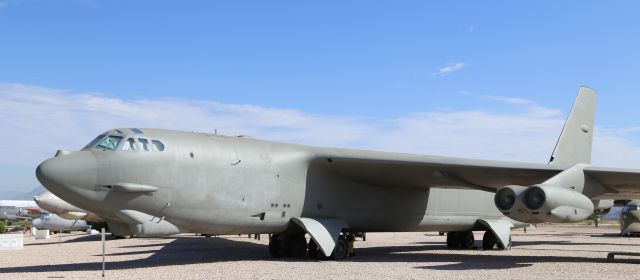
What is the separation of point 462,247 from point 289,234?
8740 millimetres

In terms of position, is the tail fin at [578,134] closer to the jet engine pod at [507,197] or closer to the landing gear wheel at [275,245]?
the jet engine pod at [507,197]

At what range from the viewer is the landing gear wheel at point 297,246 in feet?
59.5

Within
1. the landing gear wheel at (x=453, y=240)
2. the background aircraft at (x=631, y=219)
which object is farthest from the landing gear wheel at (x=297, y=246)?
the background aircraft at (x=631, y=219)

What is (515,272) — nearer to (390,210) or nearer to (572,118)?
(390,210)

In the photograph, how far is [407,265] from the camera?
15500mm

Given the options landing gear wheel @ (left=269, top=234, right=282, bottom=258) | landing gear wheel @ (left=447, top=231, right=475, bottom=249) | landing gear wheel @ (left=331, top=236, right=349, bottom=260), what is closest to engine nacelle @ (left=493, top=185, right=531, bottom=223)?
landing gear wheel @ (left=331, top=236, right=349, bottom=260)

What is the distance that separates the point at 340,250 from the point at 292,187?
2.38 metres

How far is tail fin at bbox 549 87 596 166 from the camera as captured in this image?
21.9 metres

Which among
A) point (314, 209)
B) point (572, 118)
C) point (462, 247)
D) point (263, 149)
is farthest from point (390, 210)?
point (572, 118)

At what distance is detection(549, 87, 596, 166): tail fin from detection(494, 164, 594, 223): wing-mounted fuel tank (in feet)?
23.8

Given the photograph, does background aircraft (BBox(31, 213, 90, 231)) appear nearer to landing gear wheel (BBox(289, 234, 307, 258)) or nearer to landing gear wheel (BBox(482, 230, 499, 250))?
landing gear wheel (BBox(289, 234, 307, 258))

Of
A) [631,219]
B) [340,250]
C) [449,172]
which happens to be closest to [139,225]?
[340,250]

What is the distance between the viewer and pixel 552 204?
14.0 meters

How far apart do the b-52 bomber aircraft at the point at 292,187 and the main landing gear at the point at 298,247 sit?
3 cm
